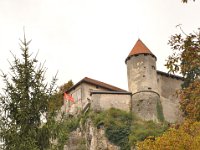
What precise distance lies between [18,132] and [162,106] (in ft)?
138

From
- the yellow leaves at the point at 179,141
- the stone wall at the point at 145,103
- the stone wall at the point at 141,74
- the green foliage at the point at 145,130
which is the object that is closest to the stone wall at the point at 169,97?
the stone wall at the point at 145,103

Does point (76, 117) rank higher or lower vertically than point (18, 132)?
higher

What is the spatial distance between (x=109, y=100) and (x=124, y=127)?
3835mm

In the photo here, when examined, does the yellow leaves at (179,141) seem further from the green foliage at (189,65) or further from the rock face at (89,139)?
the rock face at (89,139)

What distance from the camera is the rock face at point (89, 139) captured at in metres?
52.9

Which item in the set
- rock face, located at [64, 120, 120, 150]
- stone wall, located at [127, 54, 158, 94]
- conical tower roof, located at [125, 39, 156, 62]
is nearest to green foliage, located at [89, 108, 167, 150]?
rock face, located at [64, 120, 120, 150]

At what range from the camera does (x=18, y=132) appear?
50.9ft

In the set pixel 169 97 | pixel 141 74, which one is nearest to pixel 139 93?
pixel 141 74

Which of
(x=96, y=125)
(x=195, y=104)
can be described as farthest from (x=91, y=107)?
(x=195, y=104)

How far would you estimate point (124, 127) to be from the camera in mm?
52906

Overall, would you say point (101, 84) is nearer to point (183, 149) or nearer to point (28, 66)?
point (183, 149)

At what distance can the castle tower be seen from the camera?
55.9 metres

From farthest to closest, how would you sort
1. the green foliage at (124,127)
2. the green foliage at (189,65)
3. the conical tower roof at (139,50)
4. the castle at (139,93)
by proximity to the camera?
the conical tower roof at (139,50) → the castle at (139,93) → the green foliage at (124,127) → the green foliage at (189,65)

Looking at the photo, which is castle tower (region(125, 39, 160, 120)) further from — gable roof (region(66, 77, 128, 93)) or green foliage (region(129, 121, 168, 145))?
gable roof (region(66, 77, 128, 93))
